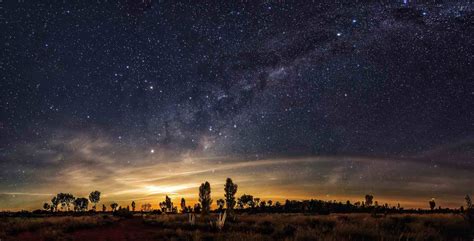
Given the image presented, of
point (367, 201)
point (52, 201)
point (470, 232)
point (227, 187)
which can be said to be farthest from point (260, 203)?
point (470, 232)

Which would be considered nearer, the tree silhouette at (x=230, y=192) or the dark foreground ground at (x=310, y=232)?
the dark foreground ground at (x=310, y=232)

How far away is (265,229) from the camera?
1983cm

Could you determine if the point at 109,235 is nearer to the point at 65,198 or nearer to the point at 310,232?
the point at 310,232

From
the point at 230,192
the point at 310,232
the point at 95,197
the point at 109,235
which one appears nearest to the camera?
the point at 310,232

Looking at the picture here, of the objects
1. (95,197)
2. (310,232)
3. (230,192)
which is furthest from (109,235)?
(95,197)

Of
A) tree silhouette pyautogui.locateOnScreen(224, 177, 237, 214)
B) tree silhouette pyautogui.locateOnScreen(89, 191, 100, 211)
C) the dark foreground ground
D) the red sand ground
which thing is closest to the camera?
the dark foreground ground

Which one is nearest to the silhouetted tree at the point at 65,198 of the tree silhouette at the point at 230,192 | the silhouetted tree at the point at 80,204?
the silhouetted tree at the point at 80,204

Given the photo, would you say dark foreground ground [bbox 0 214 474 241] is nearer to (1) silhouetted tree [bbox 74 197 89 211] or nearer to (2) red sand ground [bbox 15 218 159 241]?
(2) red sand ground [bbox 15 218 159 241]

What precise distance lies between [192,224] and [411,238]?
15870mm

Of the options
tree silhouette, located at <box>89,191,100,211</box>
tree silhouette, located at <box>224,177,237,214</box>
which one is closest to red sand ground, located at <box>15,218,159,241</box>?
tree silhouette, located at <box>224,177,237,214</box>

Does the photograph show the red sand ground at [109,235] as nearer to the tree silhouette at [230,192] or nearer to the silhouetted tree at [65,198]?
the tree silhouette at [230,192]

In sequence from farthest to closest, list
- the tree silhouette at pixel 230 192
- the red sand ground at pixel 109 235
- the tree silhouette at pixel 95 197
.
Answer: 1. the tree silhouette at pixel 95 197
2. the tree silhouette at pixel 230 192
3. the red sand ground at pixel 109 235

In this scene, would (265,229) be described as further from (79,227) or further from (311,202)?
(311,202)

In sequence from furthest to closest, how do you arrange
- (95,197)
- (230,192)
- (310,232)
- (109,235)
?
(95,197)
(230,192)
(109,235)
(310,232)
